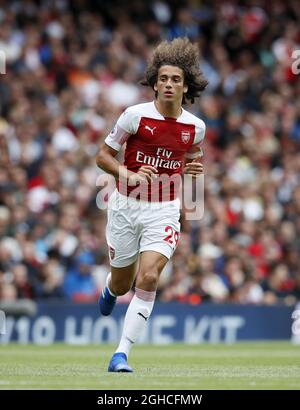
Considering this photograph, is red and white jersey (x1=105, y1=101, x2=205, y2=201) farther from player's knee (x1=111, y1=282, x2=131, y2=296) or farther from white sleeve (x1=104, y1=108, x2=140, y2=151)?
player's knee (x1=111, y1=282, x2=131, y2=296)

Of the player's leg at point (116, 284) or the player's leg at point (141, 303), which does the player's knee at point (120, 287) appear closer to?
the player's leg at point (116, 284)

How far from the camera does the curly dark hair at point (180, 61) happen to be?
10.5m

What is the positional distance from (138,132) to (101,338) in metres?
7.08

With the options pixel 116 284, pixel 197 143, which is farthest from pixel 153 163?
pixel 116 284

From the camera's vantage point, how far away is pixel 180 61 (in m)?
10.5

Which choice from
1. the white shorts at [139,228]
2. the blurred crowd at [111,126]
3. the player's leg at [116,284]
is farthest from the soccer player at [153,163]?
the blurred crowd at [111,126]

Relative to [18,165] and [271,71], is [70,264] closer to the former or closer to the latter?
[18,165]

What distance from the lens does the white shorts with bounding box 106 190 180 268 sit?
10.2 meters

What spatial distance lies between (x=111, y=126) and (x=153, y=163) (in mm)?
9421

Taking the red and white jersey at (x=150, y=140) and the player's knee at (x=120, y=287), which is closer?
the red and white jersey at (x=150, y=140)

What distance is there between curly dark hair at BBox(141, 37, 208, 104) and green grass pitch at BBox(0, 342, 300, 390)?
255 cm

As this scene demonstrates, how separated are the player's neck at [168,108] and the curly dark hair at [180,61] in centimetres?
26

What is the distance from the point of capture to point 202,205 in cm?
1895
